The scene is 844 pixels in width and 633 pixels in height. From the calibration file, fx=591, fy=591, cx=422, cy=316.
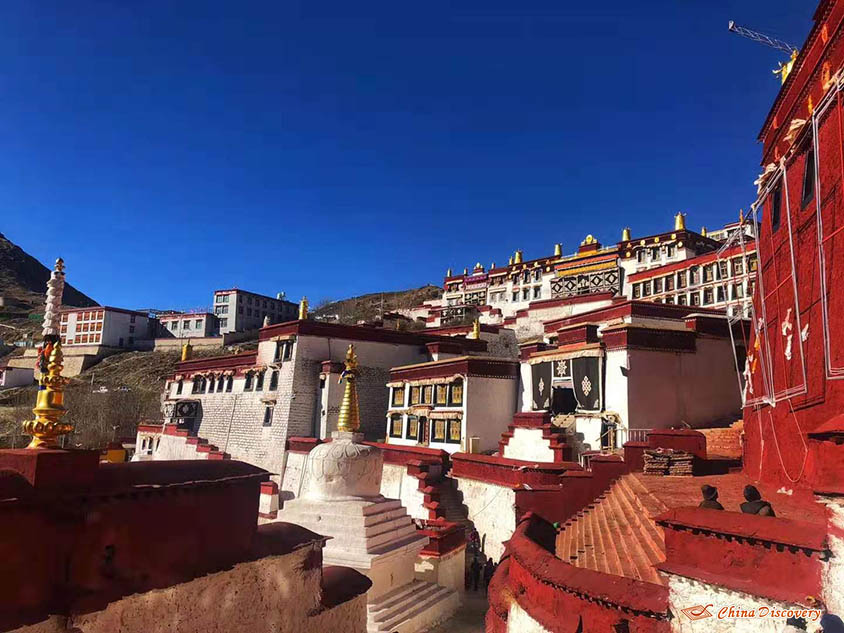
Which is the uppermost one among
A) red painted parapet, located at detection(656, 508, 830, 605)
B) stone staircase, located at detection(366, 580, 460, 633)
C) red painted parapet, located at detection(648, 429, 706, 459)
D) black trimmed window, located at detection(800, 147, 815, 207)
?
black trimmed window, located at detection(800, 147, 815, 207)

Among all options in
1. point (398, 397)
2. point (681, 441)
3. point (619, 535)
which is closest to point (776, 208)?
point (681, 441)

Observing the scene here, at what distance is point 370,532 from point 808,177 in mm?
9315

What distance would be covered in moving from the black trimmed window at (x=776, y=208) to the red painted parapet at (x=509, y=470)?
6.97 meters

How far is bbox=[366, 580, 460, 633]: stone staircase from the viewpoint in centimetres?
889

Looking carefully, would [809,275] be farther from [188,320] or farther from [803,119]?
[188,320]

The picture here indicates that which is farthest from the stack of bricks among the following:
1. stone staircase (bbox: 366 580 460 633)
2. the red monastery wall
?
stone staircase (bbox: 366 580 460 633)

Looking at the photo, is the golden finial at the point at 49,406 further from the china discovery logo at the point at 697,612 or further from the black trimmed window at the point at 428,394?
the black trimmed window at the point at 428,394

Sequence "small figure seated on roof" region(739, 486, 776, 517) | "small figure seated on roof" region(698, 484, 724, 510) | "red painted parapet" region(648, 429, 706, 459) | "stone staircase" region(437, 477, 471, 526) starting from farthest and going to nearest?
1. "stone staircase" region(437, 477, 471, 526)
2. "red painted parapet" region(648, 429, 706, 459)
3. "small figure seated on roof" region(698, 484, 724, 510)
4. "small figure seated on roof" region(739, 486, 776, 517)

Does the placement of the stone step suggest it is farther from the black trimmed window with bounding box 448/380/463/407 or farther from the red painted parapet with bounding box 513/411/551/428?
the black trimmed window with bounding box 448/380/463/407

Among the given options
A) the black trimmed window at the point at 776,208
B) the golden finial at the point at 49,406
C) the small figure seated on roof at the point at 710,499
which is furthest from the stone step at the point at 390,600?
the black trimmed window at the point at 776,208

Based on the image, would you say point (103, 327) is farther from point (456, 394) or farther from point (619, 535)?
point (619, 535)

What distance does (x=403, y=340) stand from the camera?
2897 centimetres

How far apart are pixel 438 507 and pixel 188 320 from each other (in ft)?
206

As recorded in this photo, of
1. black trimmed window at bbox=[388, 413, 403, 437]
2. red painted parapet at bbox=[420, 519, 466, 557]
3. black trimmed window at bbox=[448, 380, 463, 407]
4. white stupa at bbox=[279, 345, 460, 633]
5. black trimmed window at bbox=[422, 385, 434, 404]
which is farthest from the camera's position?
black trimmed window at bbox=[388, 413, 403, 437]
